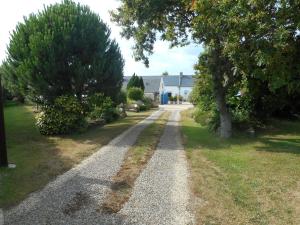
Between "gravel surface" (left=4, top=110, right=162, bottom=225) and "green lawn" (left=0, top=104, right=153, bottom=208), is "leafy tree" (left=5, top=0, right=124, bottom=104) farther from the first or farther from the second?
"gravel surface" (left=4, top=110, right=162, bottom=225)

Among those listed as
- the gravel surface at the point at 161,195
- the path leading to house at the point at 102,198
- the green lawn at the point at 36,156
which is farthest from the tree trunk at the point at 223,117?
the path leading to house at the point at 102,198

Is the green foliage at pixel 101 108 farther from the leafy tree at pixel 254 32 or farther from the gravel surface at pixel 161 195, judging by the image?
the gravel surface at pixel 161 195

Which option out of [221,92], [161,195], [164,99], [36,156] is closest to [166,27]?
[221,92]

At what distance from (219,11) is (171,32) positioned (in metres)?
4.97

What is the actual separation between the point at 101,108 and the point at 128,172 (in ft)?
51.8

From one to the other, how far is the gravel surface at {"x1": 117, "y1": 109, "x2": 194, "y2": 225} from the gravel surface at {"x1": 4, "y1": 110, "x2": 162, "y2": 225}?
365mm

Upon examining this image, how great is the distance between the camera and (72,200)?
7332 mm

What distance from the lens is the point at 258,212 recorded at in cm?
698

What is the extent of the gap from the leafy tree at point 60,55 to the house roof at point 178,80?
66.1m

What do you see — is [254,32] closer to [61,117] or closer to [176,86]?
[61,117]

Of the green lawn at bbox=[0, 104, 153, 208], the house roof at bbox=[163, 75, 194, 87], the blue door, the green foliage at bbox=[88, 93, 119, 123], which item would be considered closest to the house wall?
the house roof at bbox=[163, 75, 194, 87]

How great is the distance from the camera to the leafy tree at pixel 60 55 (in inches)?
704

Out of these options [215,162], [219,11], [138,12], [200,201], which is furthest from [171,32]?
[200,201]

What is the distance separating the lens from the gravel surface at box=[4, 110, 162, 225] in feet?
20.6
